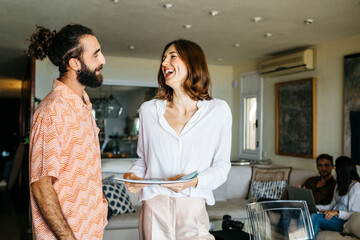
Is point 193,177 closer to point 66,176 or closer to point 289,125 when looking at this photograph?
point 66,176

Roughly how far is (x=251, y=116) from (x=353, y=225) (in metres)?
3.81

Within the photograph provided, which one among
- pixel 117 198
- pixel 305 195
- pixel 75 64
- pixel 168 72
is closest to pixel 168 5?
pixel 117 198

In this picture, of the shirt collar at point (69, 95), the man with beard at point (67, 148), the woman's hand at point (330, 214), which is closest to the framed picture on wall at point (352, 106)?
the woman's hand at point (330, 214)

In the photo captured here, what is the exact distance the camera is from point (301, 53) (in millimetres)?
5555

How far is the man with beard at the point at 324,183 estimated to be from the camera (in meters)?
4.29

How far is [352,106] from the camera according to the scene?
487cm

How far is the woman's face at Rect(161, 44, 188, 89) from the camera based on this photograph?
1363mm

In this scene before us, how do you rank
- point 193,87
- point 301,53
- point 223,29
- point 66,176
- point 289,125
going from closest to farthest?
point 66,176
point 193,87
point 223,29
point 301,53
point 289,125

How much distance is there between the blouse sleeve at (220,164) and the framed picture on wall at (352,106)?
3.97 m

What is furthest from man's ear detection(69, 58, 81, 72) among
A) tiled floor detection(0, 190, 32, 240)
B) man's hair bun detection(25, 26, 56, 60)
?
tiled floor detection(0, 190, 32, 240)

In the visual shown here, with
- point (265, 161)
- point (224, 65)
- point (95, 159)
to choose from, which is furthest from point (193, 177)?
point (224, 65)

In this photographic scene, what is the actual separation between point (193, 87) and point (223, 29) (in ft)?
11.5

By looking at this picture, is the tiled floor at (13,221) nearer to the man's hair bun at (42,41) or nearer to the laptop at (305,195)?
the laptop at (305,195)

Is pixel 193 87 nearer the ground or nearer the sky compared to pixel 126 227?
nearer the sky
